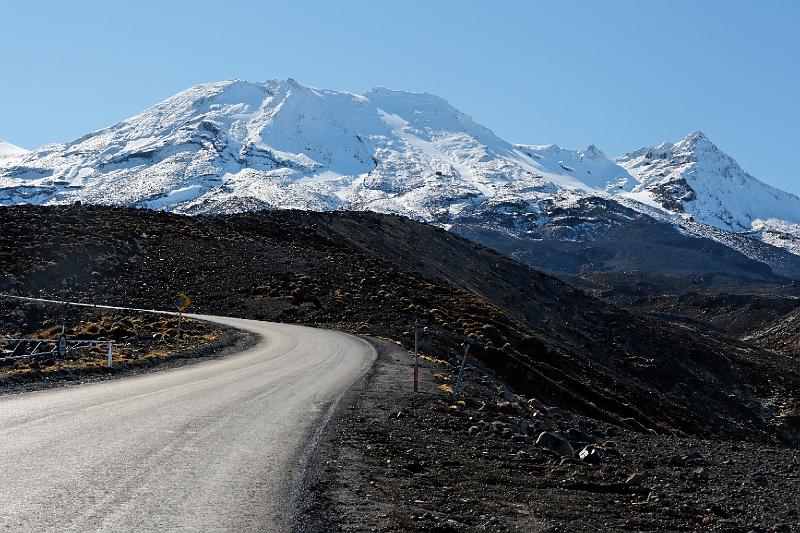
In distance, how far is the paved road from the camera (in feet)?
24.2

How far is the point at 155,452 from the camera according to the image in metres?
10.0

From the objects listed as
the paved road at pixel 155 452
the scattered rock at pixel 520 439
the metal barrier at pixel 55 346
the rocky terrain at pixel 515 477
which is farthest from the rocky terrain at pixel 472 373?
the metal barrier at pixel 55 346

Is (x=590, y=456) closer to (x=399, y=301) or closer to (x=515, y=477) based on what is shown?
(x=515, y=477)

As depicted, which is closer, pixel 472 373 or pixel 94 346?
pixel 472 373

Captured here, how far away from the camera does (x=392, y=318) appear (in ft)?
138

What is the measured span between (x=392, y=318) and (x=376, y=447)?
98.0ft

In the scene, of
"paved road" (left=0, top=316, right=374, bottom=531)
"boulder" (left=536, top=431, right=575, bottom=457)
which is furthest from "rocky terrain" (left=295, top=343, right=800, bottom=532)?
"paved road" (left=0, top=316, right=374, bottom=531)

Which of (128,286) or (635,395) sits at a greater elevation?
(128,286)

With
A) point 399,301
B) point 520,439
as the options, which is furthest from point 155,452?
point 399,301

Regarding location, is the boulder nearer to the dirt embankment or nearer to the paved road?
the paved road

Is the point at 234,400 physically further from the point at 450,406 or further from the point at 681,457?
the point at 681,457

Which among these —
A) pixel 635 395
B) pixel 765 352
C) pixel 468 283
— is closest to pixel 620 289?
pixel 765 352

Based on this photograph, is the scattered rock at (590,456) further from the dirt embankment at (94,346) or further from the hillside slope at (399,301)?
the hillside slope at (399,301)

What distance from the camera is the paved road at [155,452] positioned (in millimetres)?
7387
